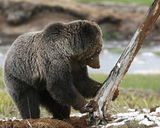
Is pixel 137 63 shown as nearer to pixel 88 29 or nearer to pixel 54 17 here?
pixel 54 17

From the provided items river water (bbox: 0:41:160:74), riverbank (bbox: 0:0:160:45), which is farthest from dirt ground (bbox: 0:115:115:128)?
riverbank (bbox: 0:0:160:45)

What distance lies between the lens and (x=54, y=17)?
29.1 metres

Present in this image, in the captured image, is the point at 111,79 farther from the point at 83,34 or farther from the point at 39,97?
the point at 39,97

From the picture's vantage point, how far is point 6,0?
1267 inches

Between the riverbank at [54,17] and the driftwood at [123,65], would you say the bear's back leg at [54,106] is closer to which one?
the driftwood at [123,65]

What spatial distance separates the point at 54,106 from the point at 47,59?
3.68 ft

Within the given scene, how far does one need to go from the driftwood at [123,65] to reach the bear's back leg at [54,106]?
38.8 inches

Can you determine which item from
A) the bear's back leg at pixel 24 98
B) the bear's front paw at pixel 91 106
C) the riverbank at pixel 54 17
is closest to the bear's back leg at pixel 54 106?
the bear's back leg at pixel 24 98

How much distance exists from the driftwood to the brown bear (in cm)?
53

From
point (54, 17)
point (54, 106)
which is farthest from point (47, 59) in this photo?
point (54, 17)

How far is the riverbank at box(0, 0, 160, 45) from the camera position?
91.4 ft

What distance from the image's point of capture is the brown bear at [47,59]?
4.69 metres

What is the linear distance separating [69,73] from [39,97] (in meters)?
0.91

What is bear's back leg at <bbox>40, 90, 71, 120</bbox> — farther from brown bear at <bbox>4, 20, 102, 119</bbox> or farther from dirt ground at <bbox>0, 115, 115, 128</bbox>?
dirt ground at <bbox>0, 115, 115, 128</bbox>
